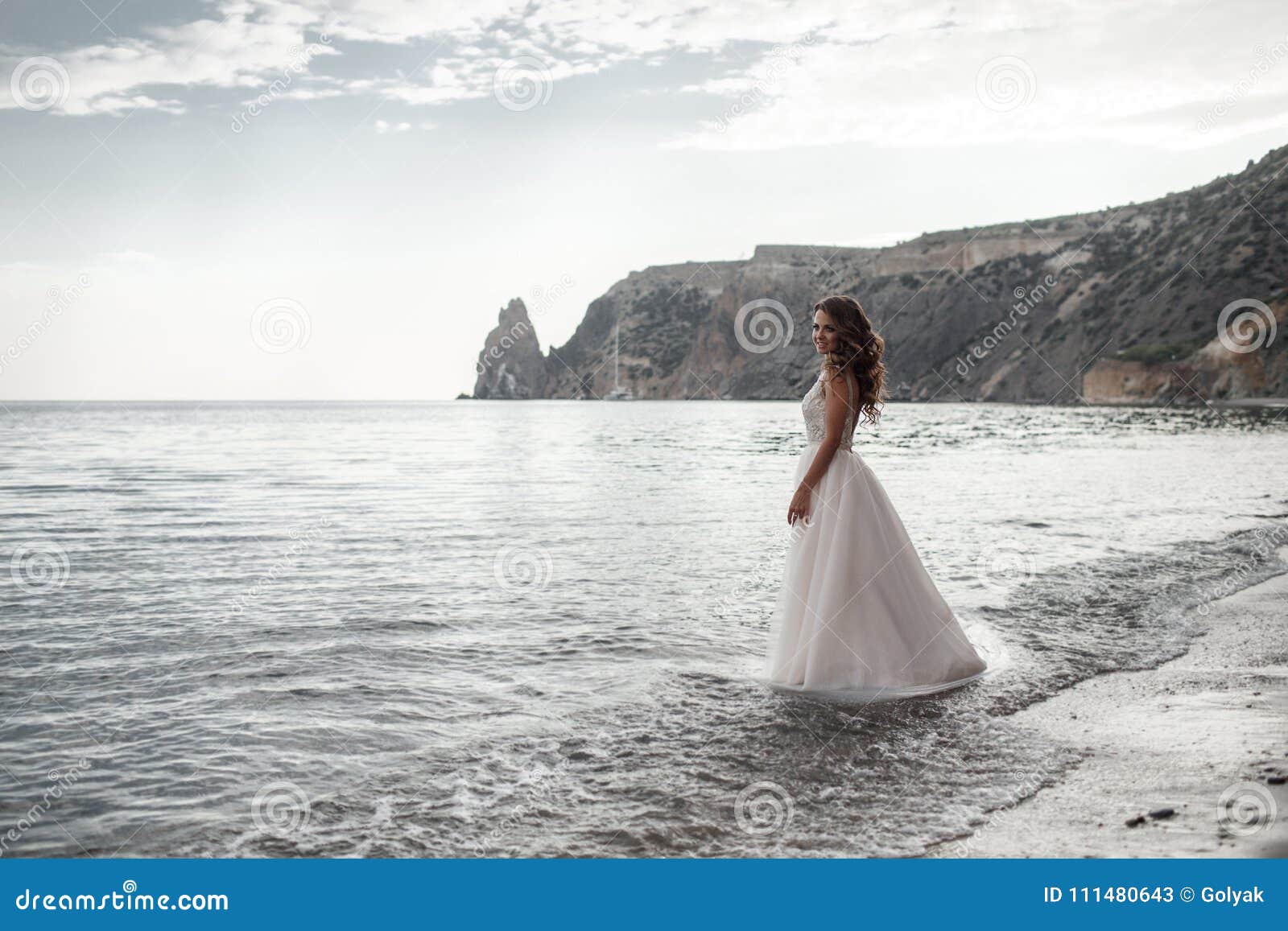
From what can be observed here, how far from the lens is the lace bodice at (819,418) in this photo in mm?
5457

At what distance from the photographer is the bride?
17.5 ft

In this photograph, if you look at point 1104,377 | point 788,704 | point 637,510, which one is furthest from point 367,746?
point 1104,377

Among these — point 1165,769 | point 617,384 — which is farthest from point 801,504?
point 617,384

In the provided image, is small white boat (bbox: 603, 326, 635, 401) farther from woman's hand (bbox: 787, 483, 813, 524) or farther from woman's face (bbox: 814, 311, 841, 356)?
woman's face (bbox: 814, 311, 841, 356)

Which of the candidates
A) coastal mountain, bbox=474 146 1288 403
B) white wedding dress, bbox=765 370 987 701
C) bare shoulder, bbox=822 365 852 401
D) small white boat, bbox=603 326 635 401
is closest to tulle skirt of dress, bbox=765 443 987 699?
white wedding dress, bbox=765 370 987 701

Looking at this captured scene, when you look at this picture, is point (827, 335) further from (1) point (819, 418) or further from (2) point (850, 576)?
(2) point (850, 576)

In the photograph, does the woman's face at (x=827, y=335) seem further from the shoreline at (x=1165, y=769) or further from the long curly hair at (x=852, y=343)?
the shoreline at (x=1165, y=769)

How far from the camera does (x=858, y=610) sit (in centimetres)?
541

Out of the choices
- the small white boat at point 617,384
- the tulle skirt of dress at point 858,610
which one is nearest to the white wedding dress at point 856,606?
the tulle skirt of dress at point 858,610

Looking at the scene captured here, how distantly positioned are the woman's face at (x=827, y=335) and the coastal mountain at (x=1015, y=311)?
2126 centimetres

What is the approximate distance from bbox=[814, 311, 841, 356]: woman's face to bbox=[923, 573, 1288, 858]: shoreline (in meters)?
2.28

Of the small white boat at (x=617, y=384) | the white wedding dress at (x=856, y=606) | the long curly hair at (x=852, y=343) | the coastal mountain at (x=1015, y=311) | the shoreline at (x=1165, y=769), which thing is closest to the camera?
the shoreline at (x=1165, y=769)

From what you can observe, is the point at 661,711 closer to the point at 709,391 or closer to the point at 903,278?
the point at 903,278

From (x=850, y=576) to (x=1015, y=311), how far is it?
40972mm
